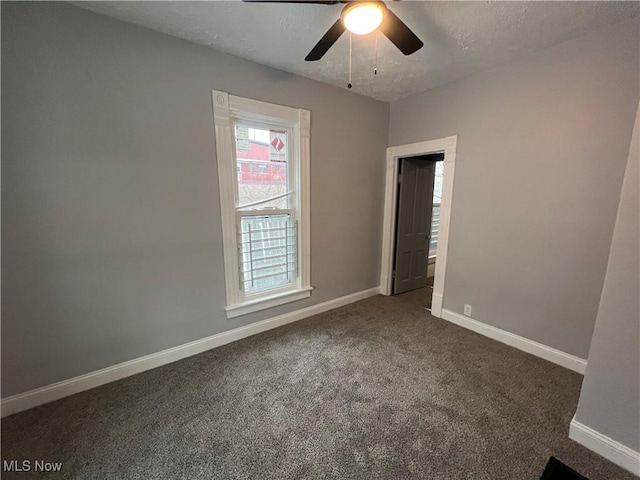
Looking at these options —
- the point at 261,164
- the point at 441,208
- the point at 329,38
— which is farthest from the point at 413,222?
the point at 329,38

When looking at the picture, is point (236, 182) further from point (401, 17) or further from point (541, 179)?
point (541, 179)

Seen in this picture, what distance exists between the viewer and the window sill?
2.53 meters

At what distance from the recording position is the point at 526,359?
2289 mm

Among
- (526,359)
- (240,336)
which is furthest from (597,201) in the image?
(240,336)

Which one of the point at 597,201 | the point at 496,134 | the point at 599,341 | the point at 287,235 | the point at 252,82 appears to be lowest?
the point at 599,341

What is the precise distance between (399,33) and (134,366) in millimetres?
2989

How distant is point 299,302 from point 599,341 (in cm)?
239

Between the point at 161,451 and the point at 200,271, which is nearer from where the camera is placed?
the point at 161,451

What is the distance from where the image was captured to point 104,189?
1828mm

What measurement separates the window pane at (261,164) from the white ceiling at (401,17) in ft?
2.08

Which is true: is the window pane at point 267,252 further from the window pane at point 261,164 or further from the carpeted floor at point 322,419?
the carpeted floor at point 322,419

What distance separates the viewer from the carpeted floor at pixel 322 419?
1381 millimetres

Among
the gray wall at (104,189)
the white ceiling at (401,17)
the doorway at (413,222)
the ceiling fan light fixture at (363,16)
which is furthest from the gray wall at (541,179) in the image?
the gray wall at (104,189)

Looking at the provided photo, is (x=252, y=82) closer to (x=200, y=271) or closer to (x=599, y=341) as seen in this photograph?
(x=200, y=271)
